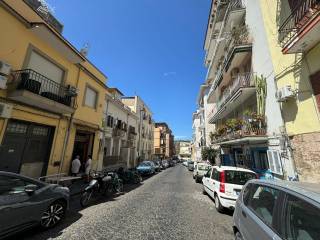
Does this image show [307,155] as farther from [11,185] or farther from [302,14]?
[11,185]

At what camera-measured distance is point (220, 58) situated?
62.2ft

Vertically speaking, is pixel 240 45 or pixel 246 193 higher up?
pixel 240 45

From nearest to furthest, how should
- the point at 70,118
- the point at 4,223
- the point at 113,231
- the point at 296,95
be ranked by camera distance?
the point at 4,223 < the point at 113,231 < the point at 296,95 < the point at 70,118

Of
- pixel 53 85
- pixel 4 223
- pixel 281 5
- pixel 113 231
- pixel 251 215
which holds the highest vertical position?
pixel 281 5

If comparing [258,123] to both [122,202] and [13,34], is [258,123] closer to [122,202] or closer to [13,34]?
[122,202]

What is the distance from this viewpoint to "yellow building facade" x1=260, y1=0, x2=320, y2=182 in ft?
21.2

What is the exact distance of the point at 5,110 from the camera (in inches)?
294

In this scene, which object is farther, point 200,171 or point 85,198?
point 200,171

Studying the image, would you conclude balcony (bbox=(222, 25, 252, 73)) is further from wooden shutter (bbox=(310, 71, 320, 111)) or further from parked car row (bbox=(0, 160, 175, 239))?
parked car row (bbox=(0, 160, 175, 239))

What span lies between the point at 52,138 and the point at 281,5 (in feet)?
45.9

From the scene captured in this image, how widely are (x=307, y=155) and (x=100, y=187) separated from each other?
9225mm

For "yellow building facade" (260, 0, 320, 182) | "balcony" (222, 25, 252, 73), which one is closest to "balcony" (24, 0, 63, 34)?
"balcony" (222, 25, 252, 73)

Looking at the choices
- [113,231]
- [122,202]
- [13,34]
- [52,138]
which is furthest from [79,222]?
[13,34]

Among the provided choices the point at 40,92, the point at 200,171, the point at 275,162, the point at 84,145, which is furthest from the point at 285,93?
the point at 84,145
